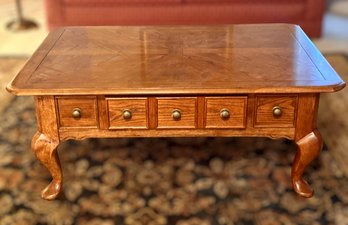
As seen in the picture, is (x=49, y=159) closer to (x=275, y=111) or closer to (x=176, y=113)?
(x=176, y=113)

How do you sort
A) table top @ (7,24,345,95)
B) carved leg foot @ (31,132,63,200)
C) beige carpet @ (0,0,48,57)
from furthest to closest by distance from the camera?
beige carpet @ (0,0,48,57) < carved leg foot @ (31,132,63,200) < table top @ (7,24,345,95)

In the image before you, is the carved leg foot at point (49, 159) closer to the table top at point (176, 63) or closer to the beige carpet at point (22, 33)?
the table top at point (176, 63)

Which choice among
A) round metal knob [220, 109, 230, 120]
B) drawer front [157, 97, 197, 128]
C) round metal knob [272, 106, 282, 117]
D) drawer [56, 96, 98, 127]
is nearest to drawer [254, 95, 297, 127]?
round metal knob [272, 106, 282, 117]

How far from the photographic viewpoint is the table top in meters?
1.67

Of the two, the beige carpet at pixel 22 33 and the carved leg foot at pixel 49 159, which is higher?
the carved leg foot at pixel 49 159

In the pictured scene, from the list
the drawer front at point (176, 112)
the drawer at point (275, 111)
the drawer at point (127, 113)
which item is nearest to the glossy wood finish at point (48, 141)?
the drawer at point (127, 113)

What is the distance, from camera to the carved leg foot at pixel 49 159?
1771 millimetres

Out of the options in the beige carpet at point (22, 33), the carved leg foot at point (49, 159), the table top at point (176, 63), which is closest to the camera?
the table top at point (176, 63)

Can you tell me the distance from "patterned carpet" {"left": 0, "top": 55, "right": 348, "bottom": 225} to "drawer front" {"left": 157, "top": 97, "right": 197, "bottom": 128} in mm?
291

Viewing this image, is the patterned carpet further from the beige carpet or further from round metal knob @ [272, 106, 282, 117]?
the beige carpet

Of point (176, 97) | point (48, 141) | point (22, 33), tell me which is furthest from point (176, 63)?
point (22, 33)

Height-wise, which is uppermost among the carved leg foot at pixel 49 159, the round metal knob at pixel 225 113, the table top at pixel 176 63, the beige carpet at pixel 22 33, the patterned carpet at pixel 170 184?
the table top at pixel 176 63

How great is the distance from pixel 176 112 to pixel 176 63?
23cm

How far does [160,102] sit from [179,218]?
1.36 ft
